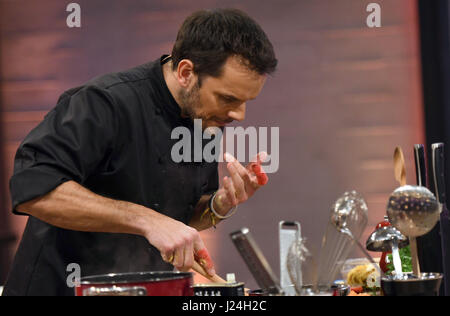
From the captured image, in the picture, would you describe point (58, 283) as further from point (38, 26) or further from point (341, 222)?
point (38, 26)

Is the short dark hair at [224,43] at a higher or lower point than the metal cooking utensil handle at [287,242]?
higher

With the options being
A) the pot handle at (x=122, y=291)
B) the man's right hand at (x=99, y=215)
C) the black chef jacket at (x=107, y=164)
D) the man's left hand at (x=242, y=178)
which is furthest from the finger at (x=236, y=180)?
the pot handle at (x=122, y=291)

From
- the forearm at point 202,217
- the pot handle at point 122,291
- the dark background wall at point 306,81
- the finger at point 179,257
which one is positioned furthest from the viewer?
the dark background wall at point 306,81

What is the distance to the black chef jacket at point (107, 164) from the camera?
134 cm

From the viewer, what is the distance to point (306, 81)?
3629 millimetres

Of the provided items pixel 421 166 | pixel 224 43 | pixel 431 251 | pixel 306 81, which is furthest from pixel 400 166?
pixel 306 81

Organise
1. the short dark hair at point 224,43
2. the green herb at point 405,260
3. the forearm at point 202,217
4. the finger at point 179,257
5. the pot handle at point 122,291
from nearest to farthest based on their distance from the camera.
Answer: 1. the pot handle at point 122,291
2. the finger at point 179,257
3. the green herb at point 405,260
4. the short dark hair at point 224,43
5. the forearm at point 202,217

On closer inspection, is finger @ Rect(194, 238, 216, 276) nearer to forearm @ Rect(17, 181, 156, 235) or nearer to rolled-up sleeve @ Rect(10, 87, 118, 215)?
forearm @ Rect(17, 181, 156, 235)

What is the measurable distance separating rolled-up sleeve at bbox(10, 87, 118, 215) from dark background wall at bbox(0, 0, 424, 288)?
7.24 feet

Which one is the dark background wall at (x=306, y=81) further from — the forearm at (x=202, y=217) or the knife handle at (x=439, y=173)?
the knife handle at (x=439, y=173)

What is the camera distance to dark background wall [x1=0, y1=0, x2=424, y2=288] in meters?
3.57

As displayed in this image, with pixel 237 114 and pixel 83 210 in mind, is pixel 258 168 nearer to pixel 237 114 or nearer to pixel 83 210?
pixel 237 114

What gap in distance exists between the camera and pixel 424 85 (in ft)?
11.5

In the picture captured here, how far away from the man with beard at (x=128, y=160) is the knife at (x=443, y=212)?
0.40 m
